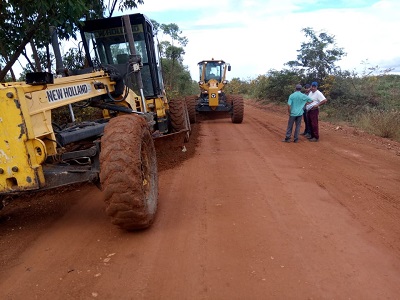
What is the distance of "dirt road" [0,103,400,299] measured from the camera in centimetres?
296

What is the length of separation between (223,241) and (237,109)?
9958 millimetres

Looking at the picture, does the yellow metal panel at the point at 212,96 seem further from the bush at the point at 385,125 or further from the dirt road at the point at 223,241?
the dirt road at the point at 223,241

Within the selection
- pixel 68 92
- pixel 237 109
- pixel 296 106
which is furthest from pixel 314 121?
pixel 68 92

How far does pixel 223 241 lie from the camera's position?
3.69 metres

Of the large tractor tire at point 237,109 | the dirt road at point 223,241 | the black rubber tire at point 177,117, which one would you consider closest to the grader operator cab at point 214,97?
the large tractor tire at point 237,109

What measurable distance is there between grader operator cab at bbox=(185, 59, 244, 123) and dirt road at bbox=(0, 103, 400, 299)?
6.89 metres

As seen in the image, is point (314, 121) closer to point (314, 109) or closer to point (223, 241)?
point (314, 109)

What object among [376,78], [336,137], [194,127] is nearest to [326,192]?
[336,137]

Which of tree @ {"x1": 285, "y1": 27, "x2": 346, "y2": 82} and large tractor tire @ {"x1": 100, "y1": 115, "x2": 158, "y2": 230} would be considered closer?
large tractor tire @ {"x1": 100, "y1": 115, "x2": 158, "y2": 230}

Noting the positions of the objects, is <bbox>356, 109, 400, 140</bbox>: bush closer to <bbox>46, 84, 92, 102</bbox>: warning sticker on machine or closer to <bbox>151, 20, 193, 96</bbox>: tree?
<bbox>46, 84, 92, 102</bbox>: warning sticker on machine

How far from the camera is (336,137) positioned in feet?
34.3

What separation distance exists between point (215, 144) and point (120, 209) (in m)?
5.77

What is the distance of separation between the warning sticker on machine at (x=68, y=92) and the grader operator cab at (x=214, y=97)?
8.05 meters

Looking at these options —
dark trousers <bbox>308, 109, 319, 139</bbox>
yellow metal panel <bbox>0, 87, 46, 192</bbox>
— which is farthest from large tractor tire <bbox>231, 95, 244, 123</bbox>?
yellow metal panel <bbox>0, 87, 46, 192</bbox>
